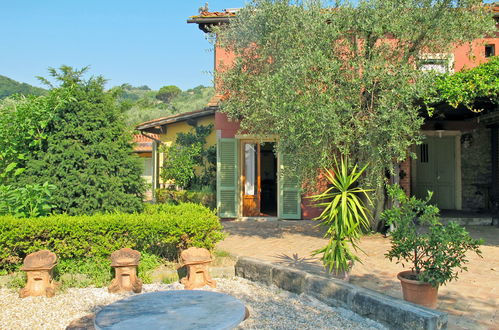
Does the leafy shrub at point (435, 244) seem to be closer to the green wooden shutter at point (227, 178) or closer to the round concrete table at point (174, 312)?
the round concrete table at point (174, 312)

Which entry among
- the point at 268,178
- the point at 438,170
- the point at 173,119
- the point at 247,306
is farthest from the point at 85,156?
the point at 268,178

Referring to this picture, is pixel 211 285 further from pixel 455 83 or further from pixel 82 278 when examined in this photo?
pixel 455 83

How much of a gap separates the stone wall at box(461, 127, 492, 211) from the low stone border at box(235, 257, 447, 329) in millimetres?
8245

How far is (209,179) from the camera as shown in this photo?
39.9 ft

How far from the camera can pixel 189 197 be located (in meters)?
11.7

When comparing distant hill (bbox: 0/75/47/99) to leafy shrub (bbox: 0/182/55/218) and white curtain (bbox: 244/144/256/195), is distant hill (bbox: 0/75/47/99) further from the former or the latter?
leafy shrub (bbox: 0/182/55/218)

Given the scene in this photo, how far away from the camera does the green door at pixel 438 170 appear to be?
37.6 feet

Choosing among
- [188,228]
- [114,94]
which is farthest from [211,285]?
[114,94]

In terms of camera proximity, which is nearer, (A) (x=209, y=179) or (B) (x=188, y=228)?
(B) (x=188, y=228)

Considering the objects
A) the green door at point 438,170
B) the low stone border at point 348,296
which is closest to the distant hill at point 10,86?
the green door at point 438,170

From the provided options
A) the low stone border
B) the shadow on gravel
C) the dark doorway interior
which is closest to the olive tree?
the shadow on gravel

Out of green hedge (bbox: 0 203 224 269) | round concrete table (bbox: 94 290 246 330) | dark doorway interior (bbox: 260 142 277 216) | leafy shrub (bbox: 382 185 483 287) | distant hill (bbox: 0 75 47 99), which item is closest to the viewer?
round concrete table (bbox: 94 290 246 330)

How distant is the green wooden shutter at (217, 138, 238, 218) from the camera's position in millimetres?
10992

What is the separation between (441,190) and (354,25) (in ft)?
21.1
